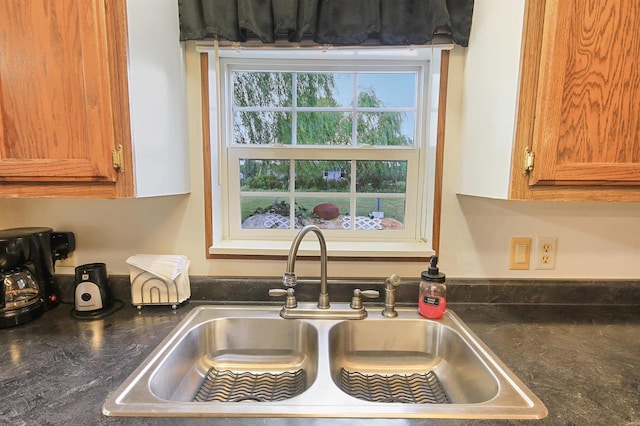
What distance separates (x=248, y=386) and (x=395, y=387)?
1.44ft

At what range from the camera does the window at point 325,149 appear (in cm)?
135

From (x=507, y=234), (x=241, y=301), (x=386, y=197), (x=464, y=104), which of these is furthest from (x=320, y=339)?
(x=464, y=104)

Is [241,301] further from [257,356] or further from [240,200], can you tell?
[240,200]

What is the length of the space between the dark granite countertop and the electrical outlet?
0.50 ft

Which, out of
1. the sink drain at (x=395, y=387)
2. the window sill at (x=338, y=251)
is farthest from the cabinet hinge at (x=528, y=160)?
the sink drain at (x=395, y=387)

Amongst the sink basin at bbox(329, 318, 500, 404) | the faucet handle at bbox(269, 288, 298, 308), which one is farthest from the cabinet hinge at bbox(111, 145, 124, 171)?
the sink basin at bbox(329, 318, 500, 404)

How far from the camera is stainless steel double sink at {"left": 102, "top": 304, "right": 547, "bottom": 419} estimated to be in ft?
2.50

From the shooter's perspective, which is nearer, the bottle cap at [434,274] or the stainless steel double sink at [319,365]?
the stainless steel double sink at [319,365]

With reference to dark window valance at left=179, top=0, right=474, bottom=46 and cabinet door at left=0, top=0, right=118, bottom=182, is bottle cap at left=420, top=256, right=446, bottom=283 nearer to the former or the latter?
dark window valance at left=179, top=0, right=474, bottom=46

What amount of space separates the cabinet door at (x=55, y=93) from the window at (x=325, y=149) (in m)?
0.50

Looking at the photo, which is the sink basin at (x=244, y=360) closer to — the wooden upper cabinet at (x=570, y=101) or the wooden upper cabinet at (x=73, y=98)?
the wooden upper cabinet at (x=73, y=98)

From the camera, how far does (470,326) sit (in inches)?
41.4

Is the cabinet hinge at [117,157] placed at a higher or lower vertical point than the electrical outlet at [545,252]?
higher

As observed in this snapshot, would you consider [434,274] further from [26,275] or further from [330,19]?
[26,275]
